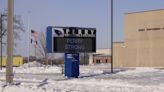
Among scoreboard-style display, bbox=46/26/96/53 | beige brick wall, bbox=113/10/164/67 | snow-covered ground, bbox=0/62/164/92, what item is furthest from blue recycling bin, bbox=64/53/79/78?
beige brick wall, bbox=113/10/164/67

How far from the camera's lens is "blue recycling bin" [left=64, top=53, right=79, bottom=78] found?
34625 mm

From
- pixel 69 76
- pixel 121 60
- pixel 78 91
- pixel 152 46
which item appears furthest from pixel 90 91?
pixel 121 60

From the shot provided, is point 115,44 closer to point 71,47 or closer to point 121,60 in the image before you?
point 121,60

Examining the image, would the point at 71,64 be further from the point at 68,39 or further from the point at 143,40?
the point at 143,40

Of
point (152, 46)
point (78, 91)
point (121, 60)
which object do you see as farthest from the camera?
point (121, 60)

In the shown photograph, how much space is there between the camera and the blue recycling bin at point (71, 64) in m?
34.6

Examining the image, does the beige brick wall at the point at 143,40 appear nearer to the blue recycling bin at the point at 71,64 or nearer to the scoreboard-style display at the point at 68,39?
the scoreboard-style display at the point at 68,39

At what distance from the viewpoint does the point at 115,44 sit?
9631 cm

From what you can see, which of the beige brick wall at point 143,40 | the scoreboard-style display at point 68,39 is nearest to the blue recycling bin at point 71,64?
the scoreboard-style display at point 68,39

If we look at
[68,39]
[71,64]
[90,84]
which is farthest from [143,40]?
[90,84]

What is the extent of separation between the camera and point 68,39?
34.8 meters

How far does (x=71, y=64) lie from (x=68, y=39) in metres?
1.96

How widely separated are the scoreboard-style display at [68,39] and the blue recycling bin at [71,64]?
15.4 inches

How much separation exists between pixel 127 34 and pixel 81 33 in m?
56.8
